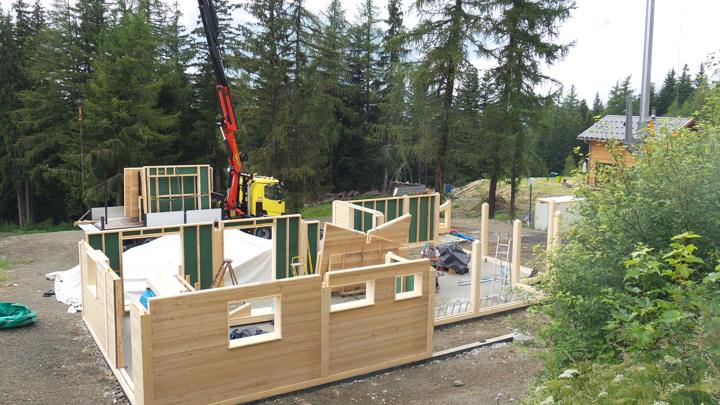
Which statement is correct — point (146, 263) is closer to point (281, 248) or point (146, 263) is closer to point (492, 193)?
point (281, 248)

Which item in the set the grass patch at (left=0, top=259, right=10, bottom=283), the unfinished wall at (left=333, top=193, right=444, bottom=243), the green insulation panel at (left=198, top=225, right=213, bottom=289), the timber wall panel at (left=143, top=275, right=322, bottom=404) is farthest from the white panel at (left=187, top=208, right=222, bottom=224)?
the timber wall panel at (left=143, top=275, right=322, bottom=404)

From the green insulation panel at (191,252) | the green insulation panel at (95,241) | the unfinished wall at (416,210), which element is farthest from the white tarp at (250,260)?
the unfinished wall at (416,210)

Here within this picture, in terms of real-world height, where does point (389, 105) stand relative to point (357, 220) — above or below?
above

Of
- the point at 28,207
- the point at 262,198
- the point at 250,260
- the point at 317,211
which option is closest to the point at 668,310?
the point at 250,260

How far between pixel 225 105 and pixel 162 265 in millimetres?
7267

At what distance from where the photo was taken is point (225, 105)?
19.8 m

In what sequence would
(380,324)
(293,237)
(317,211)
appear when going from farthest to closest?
1. (317,211)
2. (293,237)
3. (380,324)

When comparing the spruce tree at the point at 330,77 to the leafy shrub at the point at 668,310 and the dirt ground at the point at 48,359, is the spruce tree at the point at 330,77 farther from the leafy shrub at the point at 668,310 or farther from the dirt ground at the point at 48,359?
the leafy shrub at the point at 668,310

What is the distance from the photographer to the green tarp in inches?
465

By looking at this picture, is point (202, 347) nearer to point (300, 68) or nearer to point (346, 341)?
point (346, 341)

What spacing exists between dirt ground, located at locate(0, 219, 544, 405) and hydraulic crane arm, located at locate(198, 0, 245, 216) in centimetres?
801

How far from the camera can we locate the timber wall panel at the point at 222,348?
8438mm

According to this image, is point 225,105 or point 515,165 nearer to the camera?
point 225,105

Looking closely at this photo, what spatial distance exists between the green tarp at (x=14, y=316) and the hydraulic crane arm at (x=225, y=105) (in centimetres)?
904
